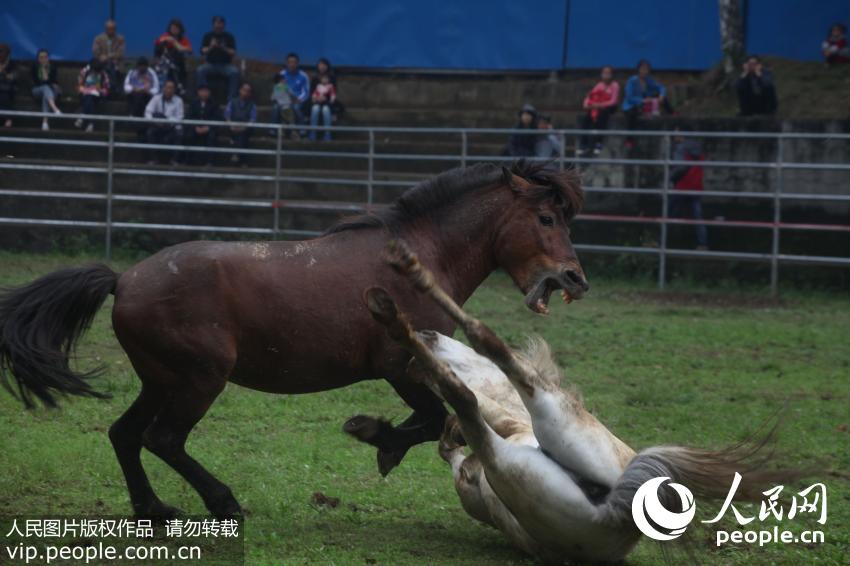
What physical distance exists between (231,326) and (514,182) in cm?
166

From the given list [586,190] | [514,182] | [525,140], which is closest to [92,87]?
[525,140]

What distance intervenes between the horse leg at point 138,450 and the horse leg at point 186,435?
13cm

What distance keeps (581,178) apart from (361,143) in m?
12.1

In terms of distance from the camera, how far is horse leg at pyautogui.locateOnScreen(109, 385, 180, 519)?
211 inches

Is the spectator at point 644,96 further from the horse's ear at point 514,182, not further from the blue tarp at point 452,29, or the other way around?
the horse's ear at point 514,182

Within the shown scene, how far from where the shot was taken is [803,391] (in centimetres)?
900

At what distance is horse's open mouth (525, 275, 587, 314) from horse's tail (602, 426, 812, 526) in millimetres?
1338

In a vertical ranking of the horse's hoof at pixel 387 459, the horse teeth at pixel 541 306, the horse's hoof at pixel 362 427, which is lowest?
the horse's hoof at pixel 387 459

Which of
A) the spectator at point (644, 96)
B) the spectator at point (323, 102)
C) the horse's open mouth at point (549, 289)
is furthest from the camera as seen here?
the spectator at point (323, 102)

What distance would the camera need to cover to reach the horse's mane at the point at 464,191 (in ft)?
19.3

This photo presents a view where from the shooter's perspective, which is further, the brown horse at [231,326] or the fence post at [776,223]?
the fence post at [776,223]

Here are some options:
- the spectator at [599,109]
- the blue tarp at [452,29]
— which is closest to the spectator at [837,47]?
the blue tarp at [452,29]

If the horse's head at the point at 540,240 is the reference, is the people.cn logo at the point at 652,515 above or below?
below

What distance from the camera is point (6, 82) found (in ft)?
59.9
